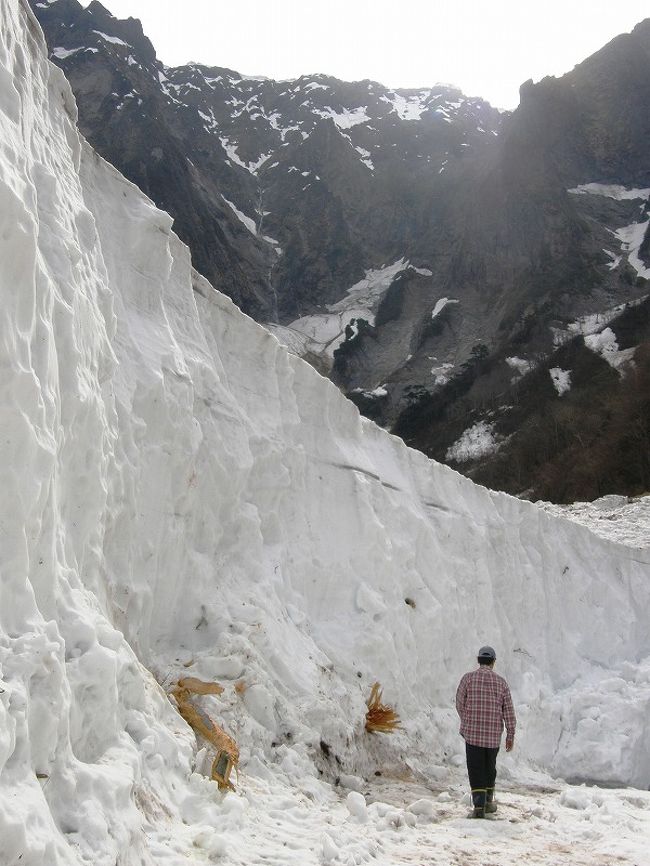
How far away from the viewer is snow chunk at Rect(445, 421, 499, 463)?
5697 centimetres

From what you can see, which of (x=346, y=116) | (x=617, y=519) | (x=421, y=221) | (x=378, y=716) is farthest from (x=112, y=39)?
(x=378, y=716)

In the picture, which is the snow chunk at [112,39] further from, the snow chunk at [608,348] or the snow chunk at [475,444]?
the snow chunk at [608,348]

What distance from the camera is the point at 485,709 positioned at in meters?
6.09

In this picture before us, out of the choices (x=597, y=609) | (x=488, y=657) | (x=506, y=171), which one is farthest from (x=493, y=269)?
(x=488, y=657)

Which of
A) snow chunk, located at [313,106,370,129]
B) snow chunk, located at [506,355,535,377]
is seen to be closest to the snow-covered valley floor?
snow chunk, located at [506,355,535,377]

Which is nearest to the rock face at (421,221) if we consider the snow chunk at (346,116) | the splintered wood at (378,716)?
the snow chunk at (346,116)

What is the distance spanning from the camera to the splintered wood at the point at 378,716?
743 centimetres

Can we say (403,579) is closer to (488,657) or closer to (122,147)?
(488,657)

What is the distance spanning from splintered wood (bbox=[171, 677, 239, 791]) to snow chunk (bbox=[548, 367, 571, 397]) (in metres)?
55.5

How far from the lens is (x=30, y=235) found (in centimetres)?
409

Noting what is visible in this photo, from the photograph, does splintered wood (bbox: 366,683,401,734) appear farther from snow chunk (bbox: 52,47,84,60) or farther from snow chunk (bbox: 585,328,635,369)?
snow chunk (bbox: 52,47,84,60)

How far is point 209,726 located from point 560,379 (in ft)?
191

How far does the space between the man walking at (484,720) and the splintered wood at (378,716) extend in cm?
144

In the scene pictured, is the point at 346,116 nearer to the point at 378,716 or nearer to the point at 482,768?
the point at 378,716
